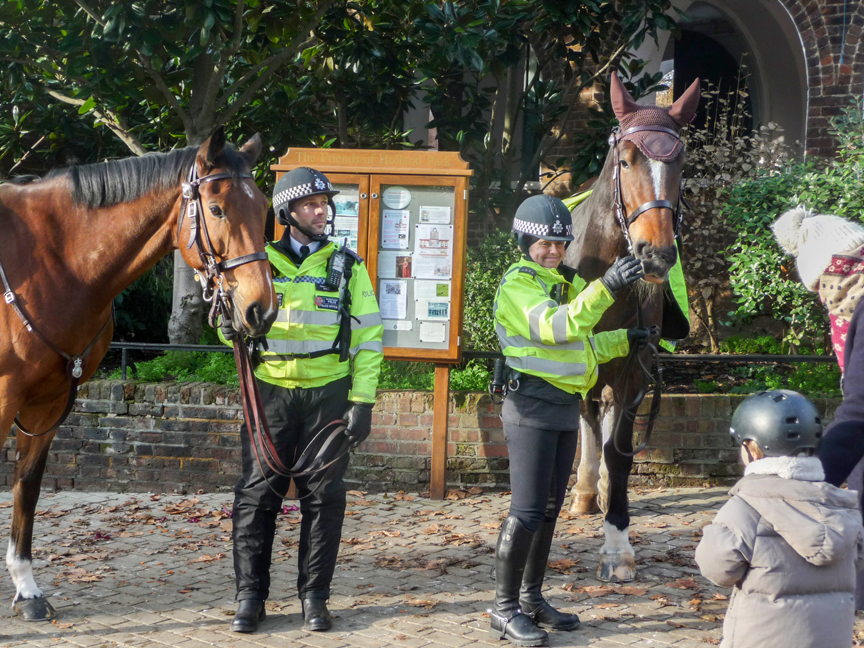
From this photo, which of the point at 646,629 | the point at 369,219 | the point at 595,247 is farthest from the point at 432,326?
the point at 646,629

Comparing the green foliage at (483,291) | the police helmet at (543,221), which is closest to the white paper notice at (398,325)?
the green foliage at (483,291)

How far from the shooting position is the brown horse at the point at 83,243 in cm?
406

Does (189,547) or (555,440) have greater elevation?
(555,440)

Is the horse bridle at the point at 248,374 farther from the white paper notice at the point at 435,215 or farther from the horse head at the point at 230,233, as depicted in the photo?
the white paper notice at the point at 435,215

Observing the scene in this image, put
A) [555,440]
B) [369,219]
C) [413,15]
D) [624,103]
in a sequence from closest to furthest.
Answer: [555,440], [624,103], [369,219], [413,15]

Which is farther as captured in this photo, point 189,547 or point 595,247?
point 189,547

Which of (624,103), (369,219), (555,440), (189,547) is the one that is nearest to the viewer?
(555,440)

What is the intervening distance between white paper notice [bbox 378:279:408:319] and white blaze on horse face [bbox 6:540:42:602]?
3.16 meters

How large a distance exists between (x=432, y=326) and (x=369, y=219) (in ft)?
3.12

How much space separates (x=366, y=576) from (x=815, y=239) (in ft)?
10.1

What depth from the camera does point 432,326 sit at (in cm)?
689

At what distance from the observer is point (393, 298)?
6918 millimetres

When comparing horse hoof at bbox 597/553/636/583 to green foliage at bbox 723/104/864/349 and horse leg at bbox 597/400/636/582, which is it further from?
green foliage at bbox 723/104/864/349

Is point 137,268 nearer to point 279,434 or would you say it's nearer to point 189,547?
point 279,434
